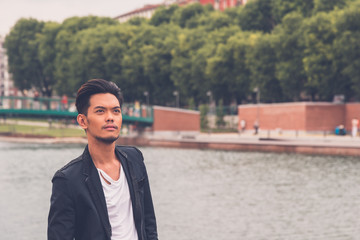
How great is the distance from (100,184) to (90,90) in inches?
22.4

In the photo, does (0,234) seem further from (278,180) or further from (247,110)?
(247,110)

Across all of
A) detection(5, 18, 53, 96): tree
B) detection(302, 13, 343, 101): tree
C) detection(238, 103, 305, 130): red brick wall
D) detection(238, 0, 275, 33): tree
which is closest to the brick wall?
detection(302, 13, 343, 101): tree

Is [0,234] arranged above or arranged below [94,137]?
below

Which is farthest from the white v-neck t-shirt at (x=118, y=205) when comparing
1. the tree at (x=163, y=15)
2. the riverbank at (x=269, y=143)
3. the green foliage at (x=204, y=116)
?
the tree at (x=163, y=15)

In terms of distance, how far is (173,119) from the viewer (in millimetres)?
67062

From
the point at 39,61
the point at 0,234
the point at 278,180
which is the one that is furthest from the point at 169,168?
the point at 39,61

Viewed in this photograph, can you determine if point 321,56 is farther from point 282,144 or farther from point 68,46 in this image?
point 68,46

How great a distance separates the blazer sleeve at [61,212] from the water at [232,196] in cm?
1584

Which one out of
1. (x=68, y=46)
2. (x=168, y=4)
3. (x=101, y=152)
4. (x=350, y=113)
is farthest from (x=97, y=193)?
(x=168, y=4)

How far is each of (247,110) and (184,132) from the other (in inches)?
259

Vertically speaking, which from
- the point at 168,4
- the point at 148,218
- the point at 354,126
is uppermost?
the point at 168,4

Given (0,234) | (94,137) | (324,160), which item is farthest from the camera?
(324,160)

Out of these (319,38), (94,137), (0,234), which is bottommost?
(0,234)

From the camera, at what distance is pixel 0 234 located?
68.0 ft
